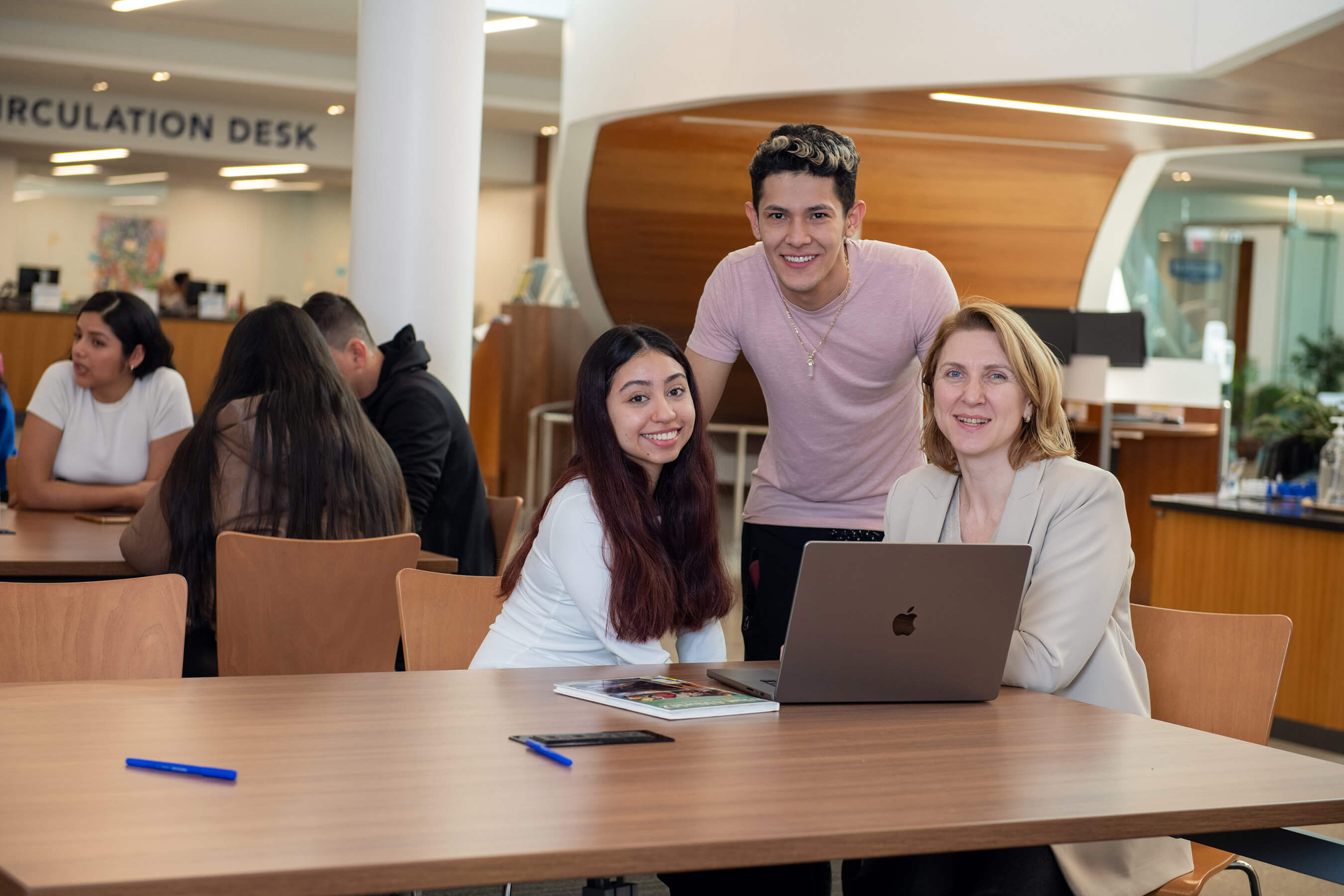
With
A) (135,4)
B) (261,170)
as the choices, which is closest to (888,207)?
(135,4)

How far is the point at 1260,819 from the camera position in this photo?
150 centimetres

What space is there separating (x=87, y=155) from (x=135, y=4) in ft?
20.1

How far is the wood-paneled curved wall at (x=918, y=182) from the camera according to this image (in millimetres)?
6637

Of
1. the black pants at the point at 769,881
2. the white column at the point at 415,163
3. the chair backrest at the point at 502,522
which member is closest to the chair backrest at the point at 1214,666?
the black pants at the point at 769,881

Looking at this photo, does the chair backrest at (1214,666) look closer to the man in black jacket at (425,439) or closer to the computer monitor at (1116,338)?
the man in black jacket at (425,439)

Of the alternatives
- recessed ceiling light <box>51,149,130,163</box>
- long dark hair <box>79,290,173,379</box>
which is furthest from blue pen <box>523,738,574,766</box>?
recessed ceiling light <box>51,149,130,163</box>

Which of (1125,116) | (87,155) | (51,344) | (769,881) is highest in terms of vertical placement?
(87,155)

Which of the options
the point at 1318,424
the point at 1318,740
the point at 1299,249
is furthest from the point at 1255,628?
the point at 1299,249

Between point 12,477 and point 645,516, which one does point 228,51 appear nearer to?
point 12,477

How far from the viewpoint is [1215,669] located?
7.46 ft

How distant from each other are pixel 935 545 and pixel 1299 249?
435 inches

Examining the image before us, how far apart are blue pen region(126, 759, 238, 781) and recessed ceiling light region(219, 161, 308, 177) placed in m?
13.7

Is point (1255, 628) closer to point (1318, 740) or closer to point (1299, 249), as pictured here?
point (1318, 740)

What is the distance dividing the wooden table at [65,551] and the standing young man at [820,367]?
0.78 metres
